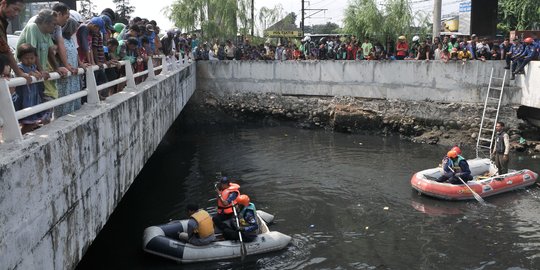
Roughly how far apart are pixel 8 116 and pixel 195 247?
6.17m

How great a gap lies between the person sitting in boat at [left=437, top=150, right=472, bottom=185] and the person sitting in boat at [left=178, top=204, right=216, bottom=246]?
806cm

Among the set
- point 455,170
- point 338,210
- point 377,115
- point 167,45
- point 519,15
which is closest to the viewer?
point 338,210

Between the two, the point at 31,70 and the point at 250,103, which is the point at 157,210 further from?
the point at 250,103

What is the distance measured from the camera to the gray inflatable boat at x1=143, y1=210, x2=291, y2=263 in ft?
33.5

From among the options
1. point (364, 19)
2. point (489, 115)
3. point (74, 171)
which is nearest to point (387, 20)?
point (364, 19)

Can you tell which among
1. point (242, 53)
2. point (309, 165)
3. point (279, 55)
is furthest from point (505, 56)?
point (242, 53)

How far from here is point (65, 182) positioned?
18.8ft

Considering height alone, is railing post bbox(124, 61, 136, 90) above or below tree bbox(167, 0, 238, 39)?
below

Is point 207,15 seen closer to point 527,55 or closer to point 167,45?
point 167,45

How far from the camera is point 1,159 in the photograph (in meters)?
4.30

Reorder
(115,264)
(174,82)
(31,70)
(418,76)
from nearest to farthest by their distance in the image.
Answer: (31,70)
(115,264)
(174,82)
(418,76)

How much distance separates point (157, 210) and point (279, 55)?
1678 centimetres

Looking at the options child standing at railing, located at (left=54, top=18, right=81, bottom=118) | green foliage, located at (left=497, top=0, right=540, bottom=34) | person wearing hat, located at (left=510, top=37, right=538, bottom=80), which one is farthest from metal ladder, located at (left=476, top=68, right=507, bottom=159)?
green foliage, located at (left=497, top=0, right=540, bottom=34)

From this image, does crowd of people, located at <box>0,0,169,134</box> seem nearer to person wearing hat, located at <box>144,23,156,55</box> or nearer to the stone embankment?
person wearing hat, located at <box>144,23,156,55</box>
